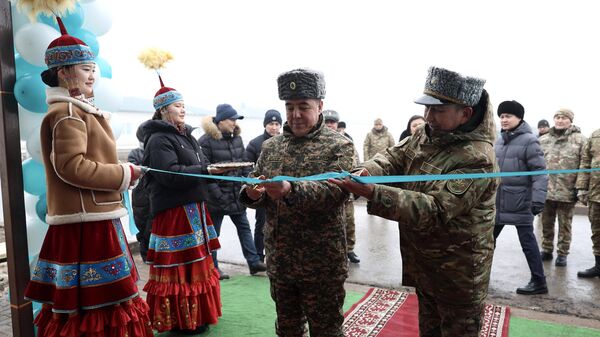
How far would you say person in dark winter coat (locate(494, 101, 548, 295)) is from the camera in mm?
4285

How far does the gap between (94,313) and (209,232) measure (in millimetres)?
1278

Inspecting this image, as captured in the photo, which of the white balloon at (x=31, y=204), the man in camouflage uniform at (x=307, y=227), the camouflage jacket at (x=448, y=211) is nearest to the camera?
the camouflage jacket at (x=448, y=211)

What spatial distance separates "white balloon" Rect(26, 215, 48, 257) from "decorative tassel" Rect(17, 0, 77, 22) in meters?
1.36

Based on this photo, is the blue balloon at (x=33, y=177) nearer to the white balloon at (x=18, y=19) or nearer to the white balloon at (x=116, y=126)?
the white balloon at (x=116, y=126)

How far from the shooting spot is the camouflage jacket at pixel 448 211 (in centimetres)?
188

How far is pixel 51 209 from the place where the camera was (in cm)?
228

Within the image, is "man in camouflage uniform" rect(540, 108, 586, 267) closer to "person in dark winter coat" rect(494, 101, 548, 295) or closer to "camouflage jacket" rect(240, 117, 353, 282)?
"person in dark winter coat" rect(494, 101, 548, 295)

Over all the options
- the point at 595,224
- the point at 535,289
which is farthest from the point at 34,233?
the point at 595,224

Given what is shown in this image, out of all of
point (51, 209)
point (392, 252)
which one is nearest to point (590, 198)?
point (392, 252)

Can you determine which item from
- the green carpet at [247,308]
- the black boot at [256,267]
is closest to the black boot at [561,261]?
the green carpet at [247,308]

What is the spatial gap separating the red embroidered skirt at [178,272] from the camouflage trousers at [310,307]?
101 centimetres

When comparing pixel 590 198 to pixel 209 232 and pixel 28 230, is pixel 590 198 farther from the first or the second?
pixel 28 230

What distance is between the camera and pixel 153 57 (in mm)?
3426

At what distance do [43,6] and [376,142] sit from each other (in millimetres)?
7708
